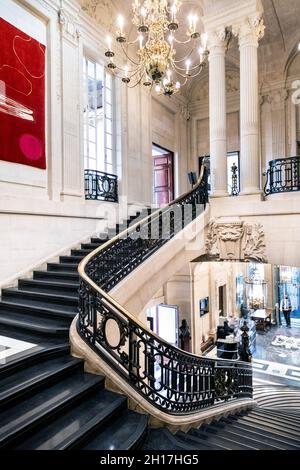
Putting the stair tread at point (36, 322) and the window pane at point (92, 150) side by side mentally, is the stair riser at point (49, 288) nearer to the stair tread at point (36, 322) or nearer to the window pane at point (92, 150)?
the stair tread at point (36, 322)

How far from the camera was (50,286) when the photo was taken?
5039 millimetres

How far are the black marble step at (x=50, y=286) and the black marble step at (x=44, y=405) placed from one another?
180 centimetres

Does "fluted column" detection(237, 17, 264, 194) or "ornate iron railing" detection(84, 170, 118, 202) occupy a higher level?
"fluted column" detection(237, 17, 264, 194)

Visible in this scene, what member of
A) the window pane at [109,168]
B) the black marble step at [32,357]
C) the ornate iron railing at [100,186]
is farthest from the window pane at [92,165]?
the black marble step at [32,357]

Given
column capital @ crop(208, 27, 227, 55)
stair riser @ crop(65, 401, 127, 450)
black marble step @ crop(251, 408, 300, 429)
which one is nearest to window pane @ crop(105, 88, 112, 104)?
column capital @ crop(208, 27, 227, 55)

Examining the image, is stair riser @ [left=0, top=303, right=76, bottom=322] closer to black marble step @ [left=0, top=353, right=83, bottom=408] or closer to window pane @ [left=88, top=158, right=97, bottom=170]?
black marble step @ [left=0, top=353, right=83, bottom=408]

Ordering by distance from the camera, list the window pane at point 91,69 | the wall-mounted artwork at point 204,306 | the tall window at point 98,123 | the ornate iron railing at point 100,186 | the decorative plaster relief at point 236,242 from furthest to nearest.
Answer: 1. the wall-mounted artwork at point 204,306
2. the window pane at point 91,69
3. the tall window at point 98,123
4. the ornate iron railing at point 100,186
5. the decorative plaster relief at point 236,242

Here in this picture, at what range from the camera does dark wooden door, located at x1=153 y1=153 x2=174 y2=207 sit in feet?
40.5

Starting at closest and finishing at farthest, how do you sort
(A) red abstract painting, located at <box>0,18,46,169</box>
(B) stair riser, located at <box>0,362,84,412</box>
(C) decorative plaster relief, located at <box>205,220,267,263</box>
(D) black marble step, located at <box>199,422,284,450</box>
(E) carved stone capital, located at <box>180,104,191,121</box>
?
1. (B) stair riser, located at <box>0,362,84,412</box>
2. (D) black marble step, located at <box>199,422,284,450</box>
3. (A) red abstract painting, located at <box>0,18,46,169</box>
4. (C) decorative plaster relief, located at <box>205,220,267,263</box>
5. (E) carved stone capital, located at <box>180,104,191,121</box>

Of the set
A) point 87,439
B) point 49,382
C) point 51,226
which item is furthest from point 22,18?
point 87,439

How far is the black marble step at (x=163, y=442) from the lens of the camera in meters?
2.54

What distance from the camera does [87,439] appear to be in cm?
235

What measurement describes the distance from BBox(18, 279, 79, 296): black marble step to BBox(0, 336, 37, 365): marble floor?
3.98 feet

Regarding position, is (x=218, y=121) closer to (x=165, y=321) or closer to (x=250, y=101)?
(x=250, y=101)
